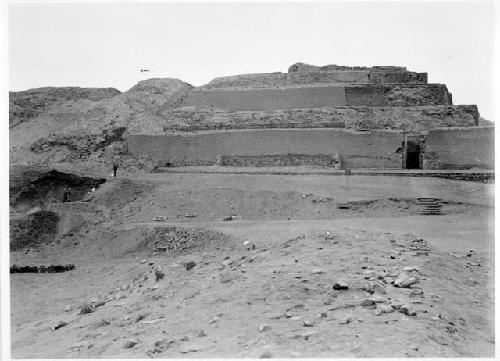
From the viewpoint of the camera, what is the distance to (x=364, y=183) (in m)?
19.8

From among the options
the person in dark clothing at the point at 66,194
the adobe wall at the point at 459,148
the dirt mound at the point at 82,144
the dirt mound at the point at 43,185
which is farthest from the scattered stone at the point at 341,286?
the dirt mound at the point at 82,144

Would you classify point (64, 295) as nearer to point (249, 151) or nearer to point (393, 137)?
point (249, 151)

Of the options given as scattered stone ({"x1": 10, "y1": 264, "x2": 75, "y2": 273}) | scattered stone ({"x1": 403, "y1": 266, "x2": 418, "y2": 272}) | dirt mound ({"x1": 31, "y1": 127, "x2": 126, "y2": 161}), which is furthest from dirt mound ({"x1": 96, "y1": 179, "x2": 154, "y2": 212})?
scattered stone ({"x1": 403, "y1": 266, "x2": 418, "y2": 272})

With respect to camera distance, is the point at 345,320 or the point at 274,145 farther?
the point at 274,145

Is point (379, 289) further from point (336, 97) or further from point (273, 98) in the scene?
point (273, 98)

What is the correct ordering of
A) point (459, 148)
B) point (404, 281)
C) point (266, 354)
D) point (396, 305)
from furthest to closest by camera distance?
point (459, 148) → point (404, 281) → point (396, 305) → point (266, 354)

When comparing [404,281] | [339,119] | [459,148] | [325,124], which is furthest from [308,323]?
[339,119]

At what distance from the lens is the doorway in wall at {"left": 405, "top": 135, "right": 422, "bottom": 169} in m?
→ 24.0

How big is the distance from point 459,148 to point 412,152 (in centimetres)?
219

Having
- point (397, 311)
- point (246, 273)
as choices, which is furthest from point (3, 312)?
point (397, 311)

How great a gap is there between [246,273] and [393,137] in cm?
1704

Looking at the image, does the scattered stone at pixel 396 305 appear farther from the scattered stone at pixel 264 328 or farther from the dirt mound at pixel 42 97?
the dirt mound at pixel 42 97

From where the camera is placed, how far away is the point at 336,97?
95.3ft

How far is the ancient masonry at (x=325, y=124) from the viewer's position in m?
23.7
